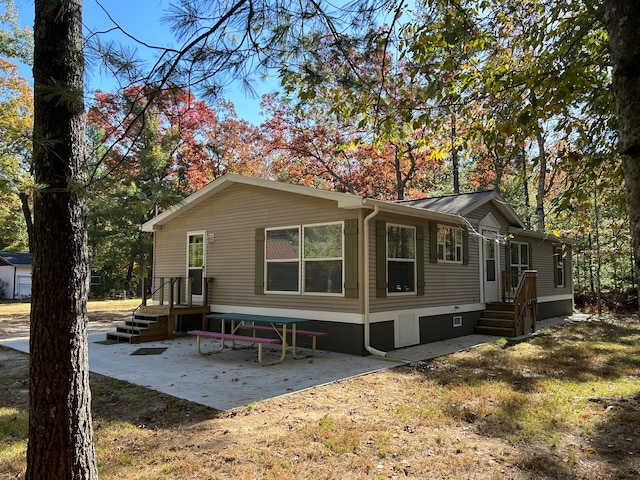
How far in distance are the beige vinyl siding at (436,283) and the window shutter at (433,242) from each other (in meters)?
0.07

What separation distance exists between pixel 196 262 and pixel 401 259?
508cm

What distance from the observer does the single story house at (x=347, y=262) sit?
8.27 metres

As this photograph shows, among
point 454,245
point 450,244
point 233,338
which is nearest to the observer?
point 233,338

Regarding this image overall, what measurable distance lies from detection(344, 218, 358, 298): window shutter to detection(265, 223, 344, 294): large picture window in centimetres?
19

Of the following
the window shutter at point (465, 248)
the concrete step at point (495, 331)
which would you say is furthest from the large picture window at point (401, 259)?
the concrete step at point (495, 331)

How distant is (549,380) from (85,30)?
22.0ft

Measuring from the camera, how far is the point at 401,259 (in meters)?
9.11

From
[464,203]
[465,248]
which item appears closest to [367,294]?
[465,248]

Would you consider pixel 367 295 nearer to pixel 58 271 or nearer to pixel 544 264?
pixel 58 271

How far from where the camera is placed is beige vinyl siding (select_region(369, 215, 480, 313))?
832 centimetres

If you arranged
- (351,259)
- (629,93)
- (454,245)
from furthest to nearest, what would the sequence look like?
(454,245), (351,259), (629,93)

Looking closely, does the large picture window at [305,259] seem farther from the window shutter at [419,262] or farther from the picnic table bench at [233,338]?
the window shutter at [419,262]

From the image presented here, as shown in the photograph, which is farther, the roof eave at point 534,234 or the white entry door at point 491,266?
the roof eave at point 534,234

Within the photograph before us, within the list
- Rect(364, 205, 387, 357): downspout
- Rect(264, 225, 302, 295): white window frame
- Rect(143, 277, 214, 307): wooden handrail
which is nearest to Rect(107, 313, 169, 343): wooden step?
Rect(143, 277, 214, 307): wooden handrail
